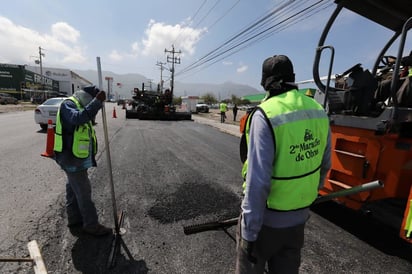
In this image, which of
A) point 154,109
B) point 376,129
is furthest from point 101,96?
point 154,109

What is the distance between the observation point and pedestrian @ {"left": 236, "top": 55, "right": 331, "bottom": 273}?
1.43 meters

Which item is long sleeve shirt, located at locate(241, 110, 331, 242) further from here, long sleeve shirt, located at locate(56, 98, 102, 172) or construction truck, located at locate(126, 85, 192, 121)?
construction truck, located at locate(126, 85, 192, 121)

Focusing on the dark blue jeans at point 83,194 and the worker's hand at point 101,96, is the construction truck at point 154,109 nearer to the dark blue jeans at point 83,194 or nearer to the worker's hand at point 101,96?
the dark blue jeans at point 83,194

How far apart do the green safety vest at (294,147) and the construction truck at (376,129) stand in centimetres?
144

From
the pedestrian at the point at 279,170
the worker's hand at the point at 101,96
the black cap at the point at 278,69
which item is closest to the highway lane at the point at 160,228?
the pedestrian at the point at 279,170

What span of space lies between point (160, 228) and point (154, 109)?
18.5 m

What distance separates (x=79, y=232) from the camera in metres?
3.11

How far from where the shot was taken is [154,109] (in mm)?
21078

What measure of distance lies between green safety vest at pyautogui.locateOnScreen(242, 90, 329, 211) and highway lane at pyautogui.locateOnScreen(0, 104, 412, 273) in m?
1.44

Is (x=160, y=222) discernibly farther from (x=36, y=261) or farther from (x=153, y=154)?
(x=153, y=154)

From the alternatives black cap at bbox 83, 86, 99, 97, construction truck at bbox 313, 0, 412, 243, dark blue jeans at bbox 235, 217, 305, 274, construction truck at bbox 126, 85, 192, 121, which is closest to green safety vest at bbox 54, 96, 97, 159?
Answer: black cap at bbox 83, 86, 99, 97

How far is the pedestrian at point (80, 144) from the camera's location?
2.81 m

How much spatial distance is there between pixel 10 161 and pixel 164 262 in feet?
17.8

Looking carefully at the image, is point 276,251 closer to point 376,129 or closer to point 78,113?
point 376,129
